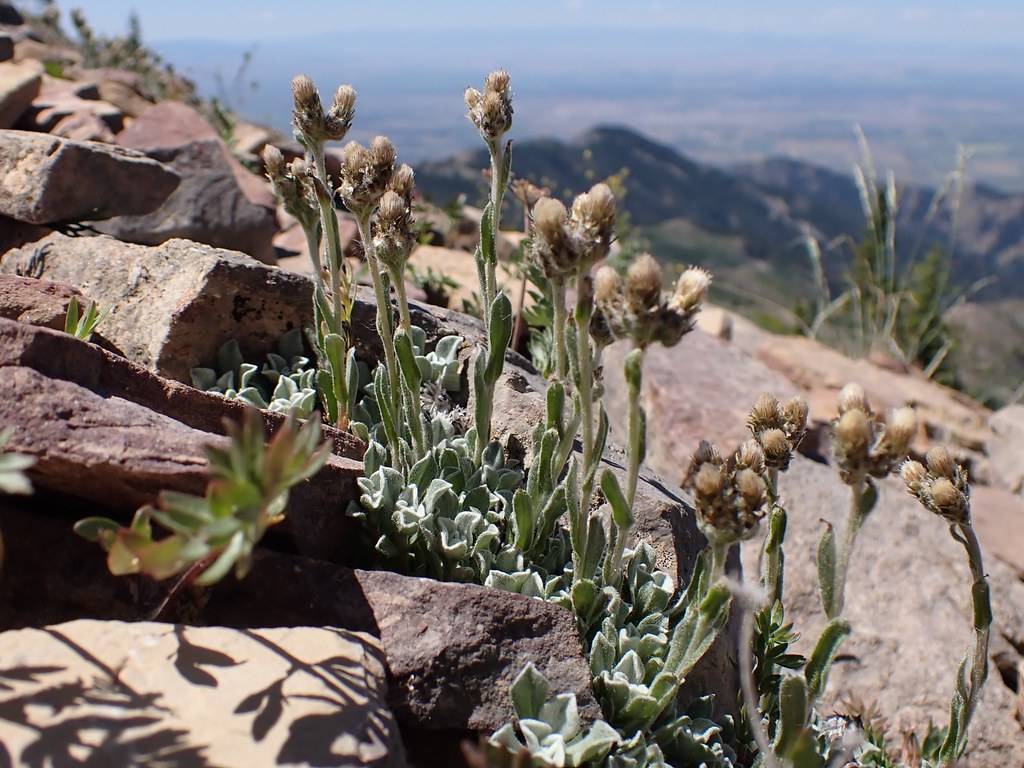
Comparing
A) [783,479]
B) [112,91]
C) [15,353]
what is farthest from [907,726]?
[112,91]

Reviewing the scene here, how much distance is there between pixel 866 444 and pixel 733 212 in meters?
144

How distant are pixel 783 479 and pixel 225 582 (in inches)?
129

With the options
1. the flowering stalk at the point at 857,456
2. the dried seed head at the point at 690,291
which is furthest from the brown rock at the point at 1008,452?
the dried seed head at the point at 690,291

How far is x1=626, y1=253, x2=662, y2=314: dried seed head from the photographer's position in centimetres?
205

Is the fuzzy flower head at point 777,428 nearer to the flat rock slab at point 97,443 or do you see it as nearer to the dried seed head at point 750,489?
the dried seed head at point 750,489

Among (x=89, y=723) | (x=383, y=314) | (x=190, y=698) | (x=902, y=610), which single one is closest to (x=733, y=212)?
(x=902, y=610)

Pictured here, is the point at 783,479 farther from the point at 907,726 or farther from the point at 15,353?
the point at 15,353

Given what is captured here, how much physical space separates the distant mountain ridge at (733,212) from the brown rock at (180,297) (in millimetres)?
58770

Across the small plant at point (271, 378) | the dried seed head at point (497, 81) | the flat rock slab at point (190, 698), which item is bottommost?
the flat rock slab at point (190, 698)

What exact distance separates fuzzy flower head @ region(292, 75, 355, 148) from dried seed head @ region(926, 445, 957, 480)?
1991 millimetres

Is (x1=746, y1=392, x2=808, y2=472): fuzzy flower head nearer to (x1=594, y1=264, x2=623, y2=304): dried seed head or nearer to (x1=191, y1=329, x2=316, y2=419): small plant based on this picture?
(x1=594, y1=264, x2=623, y2=304): dried seed head

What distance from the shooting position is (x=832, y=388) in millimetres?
8062

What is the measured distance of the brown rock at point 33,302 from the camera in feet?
9.63

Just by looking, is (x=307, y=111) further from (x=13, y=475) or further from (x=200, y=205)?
(x=200, y=205)
